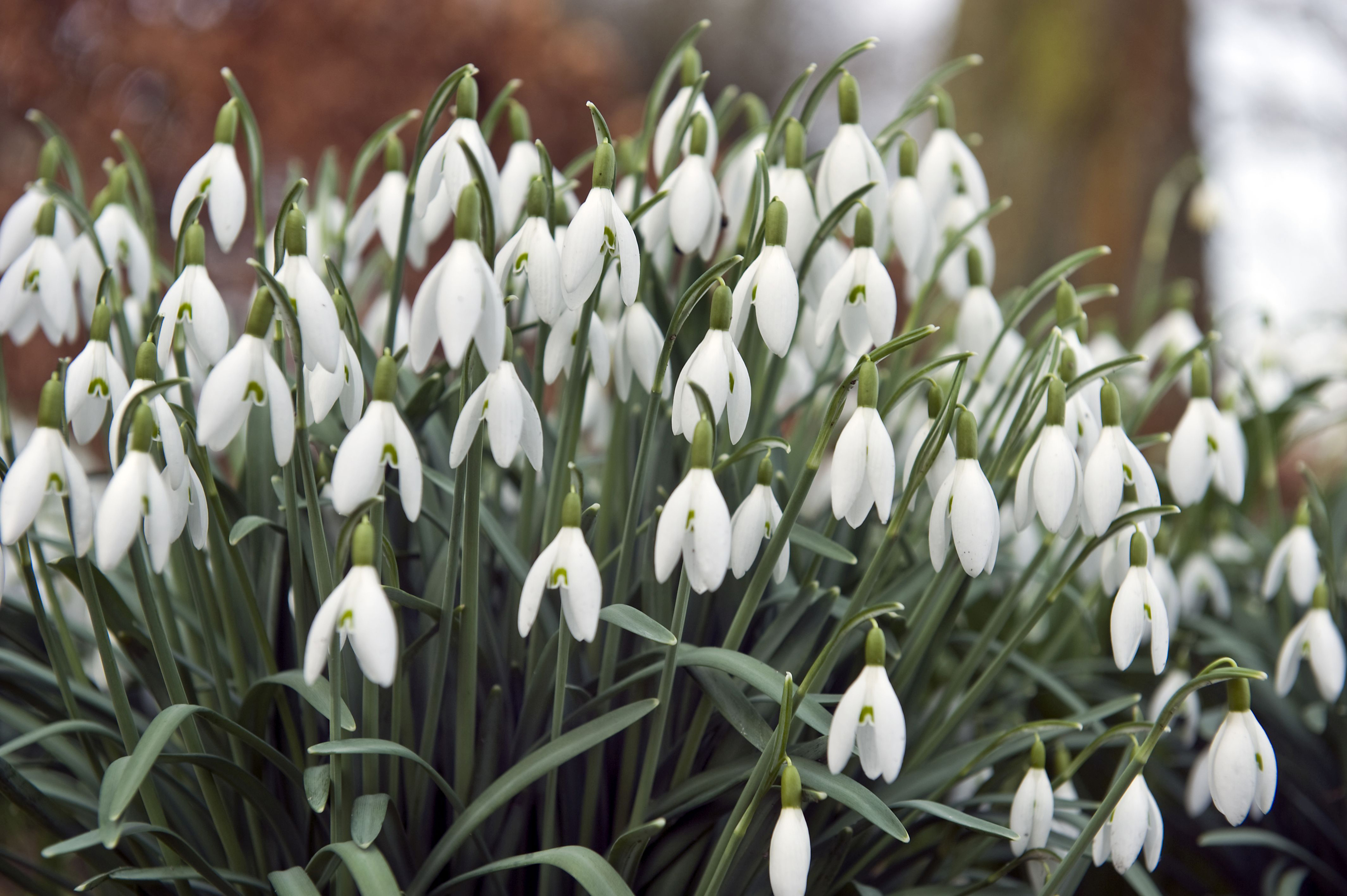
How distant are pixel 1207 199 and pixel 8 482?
2476 mm

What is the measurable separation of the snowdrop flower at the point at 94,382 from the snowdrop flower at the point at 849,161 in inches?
30.0

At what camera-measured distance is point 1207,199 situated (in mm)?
2381

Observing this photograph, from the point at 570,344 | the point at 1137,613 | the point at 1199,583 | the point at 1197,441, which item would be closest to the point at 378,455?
the point at 570,344

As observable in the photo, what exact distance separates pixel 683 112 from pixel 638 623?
67 cm

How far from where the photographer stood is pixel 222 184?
1099 mm

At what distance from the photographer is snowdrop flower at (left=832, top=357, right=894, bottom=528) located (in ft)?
2.86

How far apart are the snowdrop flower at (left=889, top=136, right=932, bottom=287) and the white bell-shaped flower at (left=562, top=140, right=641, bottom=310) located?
1.47 ft

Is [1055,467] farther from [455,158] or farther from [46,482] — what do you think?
[46,482]

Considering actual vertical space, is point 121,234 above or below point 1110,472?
above

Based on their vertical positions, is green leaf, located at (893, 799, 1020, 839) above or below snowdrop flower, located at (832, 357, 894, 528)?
below

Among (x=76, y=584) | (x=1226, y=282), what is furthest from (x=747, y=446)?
(x=1226, y=282)

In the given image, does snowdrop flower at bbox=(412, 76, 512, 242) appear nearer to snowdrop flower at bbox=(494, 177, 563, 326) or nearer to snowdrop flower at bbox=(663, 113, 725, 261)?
snowdrop flower at bbox=(494, 177, 563, 326)

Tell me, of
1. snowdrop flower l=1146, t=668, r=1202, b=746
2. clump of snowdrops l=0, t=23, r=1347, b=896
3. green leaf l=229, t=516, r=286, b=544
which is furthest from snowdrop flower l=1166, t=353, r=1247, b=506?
green leaf l=229, t=516, r=286, b=544

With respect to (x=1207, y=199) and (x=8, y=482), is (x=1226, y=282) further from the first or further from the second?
(x=8, y=482)
